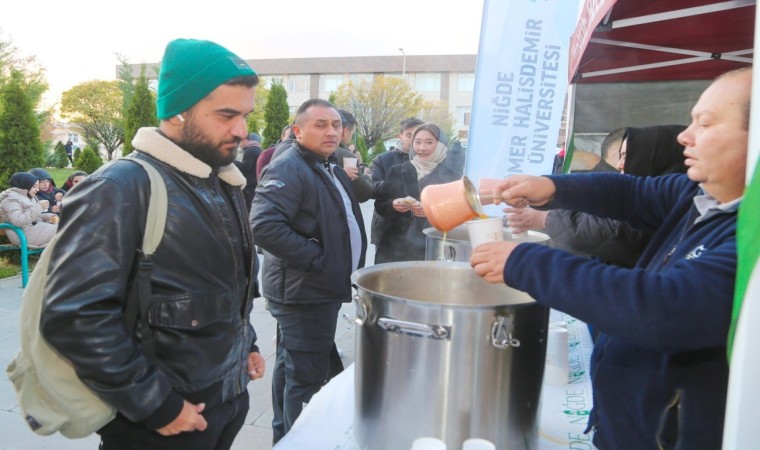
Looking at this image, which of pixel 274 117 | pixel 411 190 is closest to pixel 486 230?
pixel 411 190

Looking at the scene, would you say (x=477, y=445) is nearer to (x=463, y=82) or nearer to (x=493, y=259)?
(x=493, y=259)

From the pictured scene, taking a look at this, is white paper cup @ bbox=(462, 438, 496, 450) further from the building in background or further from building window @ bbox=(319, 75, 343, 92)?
building window @ bbox=(319, 75, 343, 92)

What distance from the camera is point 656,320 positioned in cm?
107

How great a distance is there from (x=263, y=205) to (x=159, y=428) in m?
1.70

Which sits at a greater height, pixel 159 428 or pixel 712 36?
pixel 712 36

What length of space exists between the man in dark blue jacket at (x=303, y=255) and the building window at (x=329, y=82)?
5287cm

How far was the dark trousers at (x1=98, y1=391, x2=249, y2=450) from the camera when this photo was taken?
5.25 feet

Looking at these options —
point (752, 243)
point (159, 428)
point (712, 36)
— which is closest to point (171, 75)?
point (159, 428)

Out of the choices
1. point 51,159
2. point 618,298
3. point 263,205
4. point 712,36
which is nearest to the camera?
point 618,298

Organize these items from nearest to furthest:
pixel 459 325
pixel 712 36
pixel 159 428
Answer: pixel 459 325 < pixel 159 428 < pixel 712 36

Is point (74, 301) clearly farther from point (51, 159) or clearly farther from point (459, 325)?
point (51, 159)

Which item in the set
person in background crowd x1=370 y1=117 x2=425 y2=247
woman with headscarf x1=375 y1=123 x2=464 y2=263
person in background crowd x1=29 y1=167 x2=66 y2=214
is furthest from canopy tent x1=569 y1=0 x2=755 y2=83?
person in background crowd x1=29 y1=167 x2=66 y2=214

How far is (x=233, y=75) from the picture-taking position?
165 centimetres

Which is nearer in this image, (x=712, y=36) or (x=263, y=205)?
(x=263, y=205)
